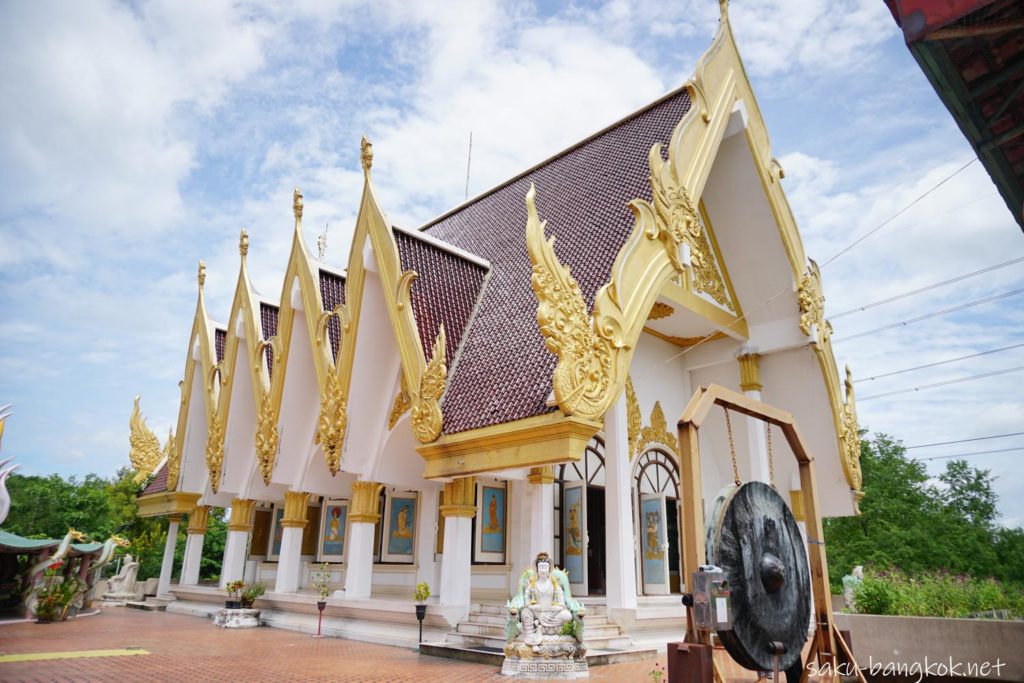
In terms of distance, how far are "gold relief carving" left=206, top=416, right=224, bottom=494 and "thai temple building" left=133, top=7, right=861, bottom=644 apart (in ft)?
0.17

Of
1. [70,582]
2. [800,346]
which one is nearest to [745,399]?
[800,346]

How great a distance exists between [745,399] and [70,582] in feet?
45.0

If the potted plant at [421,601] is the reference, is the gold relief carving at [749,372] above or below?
above

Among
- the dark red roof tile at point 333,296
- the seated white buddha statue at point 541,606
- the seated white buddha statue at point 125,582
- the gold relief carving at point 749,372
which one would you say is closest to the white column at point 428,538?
the dark red roof tile at point 333,296

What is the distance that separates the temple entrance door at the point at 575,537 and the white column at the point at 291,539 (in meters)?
5.04

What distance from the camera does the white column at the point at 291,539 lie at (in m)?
12.4

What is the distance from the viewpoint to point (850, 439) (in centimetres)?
1198

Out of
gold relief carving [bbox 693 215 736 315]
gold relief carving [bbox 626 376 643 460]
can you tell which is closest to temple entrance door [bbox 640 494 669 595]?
gold relief carving [bbox 626 376 643 460]

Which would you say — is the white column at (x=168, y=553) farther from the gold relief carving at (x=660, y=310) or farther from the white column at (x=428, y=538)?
the gold relief carving at (x=660, y=310)

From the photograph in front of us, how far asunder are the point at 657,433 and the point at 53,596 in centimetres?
1135

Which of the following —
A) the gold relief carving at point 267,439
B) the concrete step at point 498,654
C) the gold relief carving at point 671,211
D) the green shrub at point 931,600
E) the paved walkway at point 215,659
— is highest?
the gold relief carving at point 671,211

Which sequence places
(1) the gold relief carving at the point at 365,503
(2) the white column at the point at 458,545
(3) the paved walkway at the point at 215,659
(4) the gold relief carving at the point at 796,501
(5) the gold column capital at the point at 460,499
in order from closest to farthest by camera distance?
(3) the paved walkway at the point at 215,659 < (2) the white column at the point at 458,545 < (5) the gold column capital at the point at 460,499 < (1) the gold relief carving at the point at 365,503 < (4) the gold relief carving at the point at 796,501

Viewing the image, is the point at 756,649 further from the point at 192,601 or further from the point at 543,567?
the point at 192,601

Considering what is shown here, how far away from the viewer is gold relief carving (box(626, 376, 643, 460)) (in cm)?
1156
